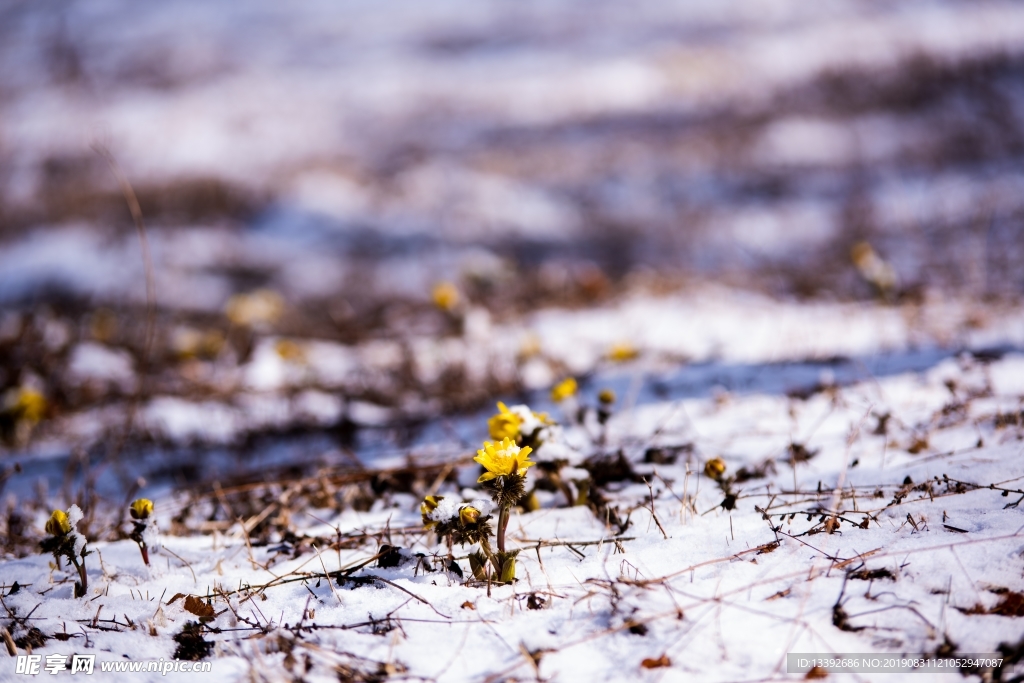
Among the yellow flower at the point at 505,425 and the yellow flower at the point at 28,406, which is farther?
the yellow flower at the point at 28,406

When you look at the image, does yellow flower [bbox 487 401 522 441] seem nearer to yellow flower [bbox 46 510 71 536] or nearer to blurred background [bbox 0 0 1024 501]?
yellow flower [bbox 46 510 71 536]

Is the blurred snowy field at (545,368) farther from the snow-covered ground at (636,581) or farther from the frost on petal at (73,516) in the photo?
the frost on petal at (73,516)

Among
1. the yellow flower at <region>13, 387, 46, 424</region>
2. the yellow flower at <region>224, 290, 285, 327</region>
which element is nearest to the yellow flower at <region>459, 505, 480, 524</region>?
the yellow flower at <region>13, 387, 46, 424</region>

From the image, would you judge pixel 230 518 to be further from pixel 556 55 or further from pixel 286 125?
pixel 556 55

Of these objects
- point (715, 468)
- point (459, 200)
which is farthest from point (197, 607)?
point (459, 200)

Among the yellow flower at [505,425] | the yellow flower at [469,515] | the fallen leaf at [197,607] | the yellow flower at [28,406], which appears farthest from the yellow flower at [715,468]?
the yellow flower at [28,406]

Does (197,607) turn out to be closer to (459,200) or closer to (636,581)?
(636,581)

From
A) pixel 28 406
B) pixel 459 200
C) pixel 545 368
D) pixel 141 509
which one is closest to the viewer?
pixel 141 509
